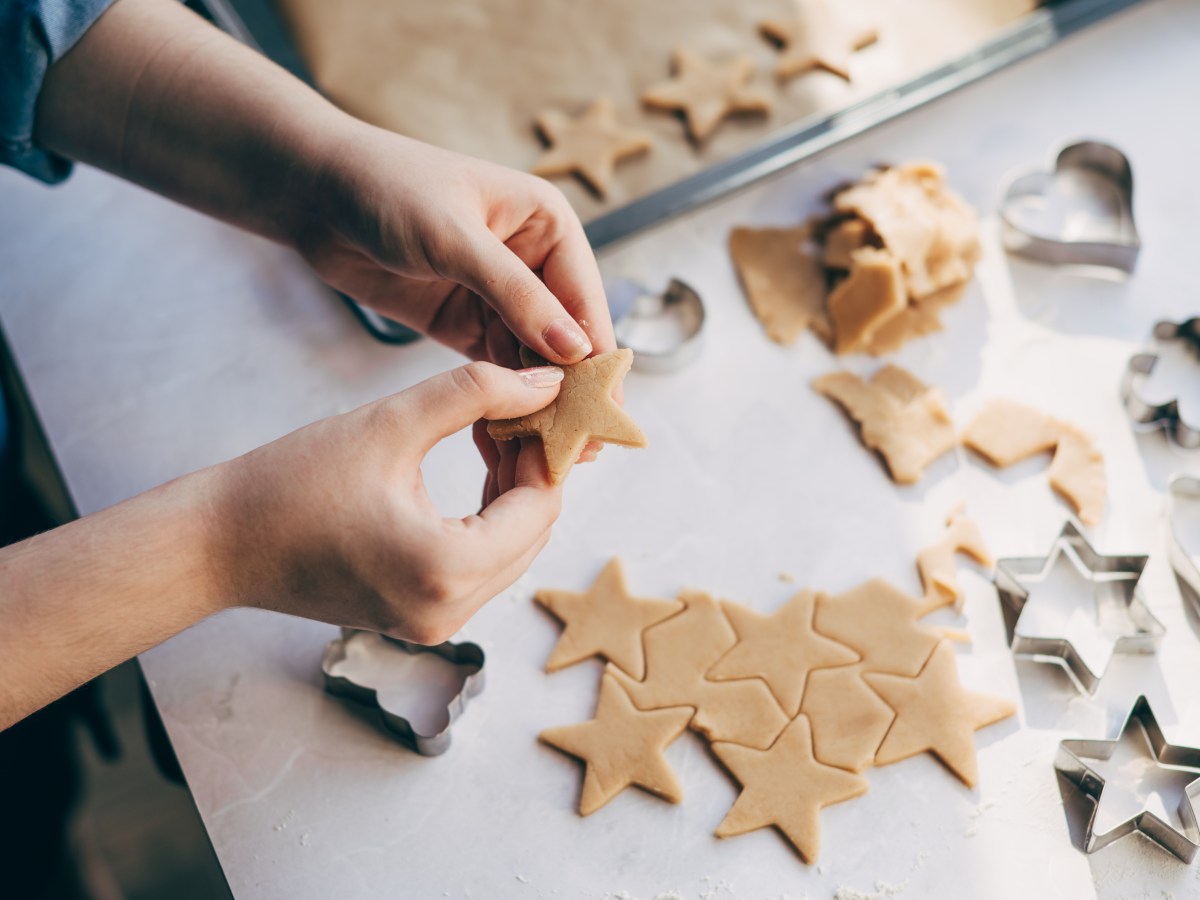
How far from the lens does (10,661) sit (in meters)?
0.78

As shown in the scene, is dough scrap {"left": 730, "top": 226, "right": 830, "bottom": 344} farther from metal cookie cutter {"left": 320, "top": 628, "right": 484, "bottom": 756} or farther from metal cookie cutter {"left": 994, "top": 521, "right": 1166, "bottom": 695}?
metal cookie cutter {"left": 320, "top": 628, "right": 484, "bottom": 756}

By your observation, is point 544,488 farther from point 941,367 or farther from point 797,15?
point 797,15

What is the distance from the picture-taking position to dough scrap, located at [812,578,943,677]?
105 cm

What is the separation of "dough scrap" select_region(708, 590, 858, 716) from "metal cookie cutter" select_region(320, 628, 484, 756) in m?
0.25

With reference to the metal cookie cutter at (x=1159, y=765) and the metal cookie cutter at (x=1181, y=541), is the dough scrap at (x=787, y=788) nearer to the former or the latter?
the metal cookie cutter at (x=1159, y=765)

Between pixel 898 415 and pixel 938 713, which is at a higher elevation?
pixel 898 415

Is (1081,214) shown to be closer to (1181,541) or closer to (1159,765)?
(1181,541)

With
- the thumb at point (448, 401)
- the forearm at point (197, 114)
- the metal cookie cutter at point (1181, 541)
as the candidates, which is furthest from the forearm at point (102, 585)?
the metal cookie cutter at point (1181, 541)

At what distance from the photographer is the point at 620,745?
1.02 meters

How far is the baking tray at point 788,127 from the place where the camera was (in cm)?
139

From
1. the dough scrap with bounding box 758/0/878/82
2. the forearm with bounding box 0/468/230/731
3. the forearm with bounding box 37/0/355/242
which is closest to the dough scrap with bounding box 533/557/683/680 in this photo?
the forearm with bounding box 0/468/230/731

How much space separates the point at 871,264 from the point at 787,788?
64 cm

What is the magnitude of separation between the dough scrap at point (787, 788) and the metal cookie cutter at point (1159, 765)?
0.20 meters

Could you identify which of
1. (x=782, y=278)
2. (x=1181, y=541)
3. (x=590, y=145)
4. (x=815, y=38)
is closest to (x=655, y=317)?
(x=782, y=278)
